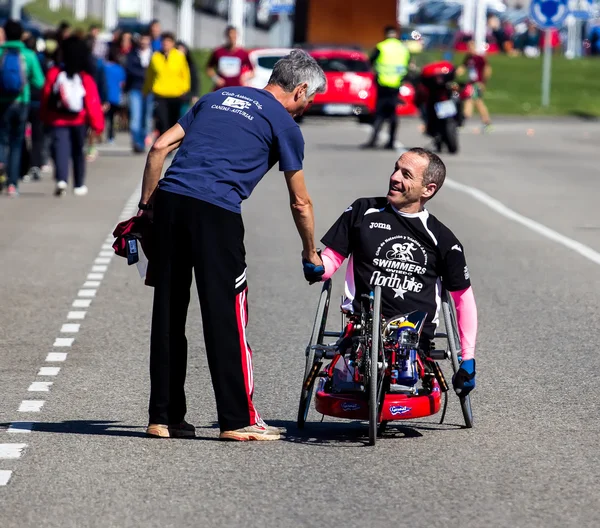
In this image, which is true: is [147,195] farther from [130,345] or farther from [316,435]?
[130,345]

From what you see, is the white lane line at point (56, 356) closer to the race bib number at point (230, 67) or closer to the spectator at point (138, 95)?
the spectator at point (138, 95)

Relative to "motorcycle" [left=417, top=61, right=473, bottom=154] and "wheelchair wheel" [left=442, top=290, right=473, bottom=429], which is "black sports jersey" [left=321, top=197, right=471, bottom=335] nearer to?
"wheelchair wheel" [left=442, top=290, right=473, bottom=429]

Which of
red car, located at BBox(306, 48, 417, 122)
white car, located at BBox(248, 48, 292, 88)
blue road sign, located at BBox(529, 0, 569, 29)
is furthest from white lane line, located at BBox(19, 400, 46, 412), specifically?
blue road sign, located at BBox(529, 0, 569, 29)

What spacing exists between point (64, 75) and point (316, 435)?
12.8 metres

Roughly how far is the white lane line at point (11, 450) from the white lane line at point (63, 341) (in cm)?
287

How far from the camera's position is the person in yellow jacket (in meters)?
26.2

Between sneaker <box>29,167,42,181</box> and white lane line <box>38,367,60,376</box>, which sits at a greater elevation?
white lane line <box>38,367,60,376</box>

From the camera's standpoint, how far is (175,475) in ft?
20.7

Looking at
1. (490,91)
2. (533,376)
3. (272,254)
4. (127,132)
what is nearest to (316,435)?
(533,376)

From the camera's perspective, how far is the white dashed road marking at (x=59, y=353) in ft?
22.2

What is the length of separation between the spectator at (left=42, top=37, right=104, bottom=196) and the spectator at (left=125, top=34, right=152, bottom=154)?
6972 mm

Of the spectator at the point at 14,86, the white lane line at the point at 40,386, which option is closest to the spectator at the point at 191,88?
the spectator at the point at 14,86

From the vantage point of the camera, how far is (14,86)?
1908 centimetres

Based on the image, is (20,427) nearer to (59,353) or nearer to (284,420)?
(284,420)
